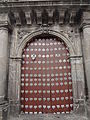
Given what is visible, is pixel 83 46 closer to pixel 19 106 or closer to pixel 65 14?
pixel 65 14

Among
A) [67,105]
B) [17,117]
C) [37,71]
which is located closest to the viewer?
[17,117]

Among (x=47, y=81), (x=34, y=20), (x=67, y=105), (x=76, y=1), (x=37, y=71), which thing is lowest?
(x=67, y=105)

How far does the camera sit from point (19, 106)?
4277mm

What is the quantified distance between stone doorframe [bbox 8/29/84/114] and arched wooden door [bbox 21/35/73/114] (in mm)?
257

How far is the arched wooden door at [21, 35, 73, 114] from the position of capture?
4.46 meters

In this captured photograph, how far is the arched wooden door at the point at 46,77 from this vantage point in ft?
14.6

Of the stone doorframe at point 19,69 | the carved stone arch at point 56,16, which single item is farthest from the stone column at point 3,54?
the carved stone arch at point 56,16

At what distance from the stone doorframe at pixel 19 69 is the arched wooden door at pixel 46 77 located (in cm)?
26

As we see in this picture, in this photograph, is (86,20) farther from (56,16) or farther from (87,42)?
(56,16)

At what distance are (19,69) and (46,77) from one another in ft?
3.64

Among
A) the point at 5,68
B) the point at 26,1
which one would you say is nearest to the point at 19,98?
the point at 5,68

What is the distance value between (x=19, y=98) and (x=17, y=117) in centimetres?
63

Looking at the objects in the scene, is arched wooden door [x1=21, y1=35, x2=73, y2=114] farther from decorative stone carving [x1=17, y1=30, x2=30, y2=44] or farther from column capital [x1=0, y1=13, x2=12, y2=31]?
column capital [x1=0, y1=13, x2=12, y2=31]

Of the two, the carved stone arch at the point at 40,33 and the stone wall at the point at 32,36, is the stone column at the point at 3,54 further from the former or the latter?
the carved stone arch at the point at 40,33
